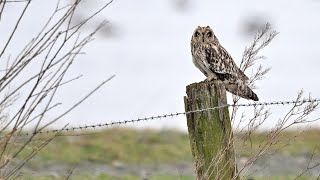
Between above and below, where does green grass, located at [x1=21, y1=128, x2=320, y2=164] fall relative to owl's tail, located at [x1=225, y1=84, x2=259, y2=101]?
below

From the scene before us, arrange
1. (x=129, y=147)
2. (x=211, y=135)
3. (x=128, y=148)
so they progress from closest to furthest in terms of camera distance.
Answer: (x=211, y=135)
(x=128, y=148)
(x=129, y=147)

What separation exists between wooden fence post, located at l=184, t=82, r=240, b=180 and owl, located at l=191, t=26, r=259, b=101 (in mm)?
1493

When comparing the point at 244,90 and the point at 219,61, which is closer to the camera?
the point at 244,90

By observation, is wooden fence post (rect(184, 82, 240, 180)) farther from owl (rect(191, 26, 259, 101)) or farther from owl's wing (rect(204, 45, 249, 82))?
owl's wing (rect(204, 45, 249, 82))

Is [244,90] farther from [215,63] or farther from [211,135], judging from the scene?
[211,135]

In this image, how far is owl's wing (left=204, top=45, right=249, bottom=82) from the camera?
407 inches

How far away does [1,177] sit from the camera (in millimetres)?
6988

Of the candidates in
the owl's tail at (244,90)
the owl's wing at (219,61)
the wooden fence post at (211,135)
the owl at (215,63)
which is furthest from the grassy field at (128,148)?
the wooden fence post at (211,135)

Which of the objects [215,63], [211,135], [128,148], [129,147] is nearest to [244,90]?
[215,63]

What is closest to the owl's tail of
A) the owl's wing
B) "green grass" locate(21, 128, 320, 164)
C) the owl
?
the owl

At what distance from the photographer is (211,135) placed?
7891 millimetres

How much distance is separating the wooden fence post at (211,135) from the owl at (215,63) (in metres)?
1.49

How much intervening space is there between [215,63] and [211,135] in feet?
8.95

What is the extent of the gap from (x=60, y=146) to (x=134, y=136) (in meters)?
2.42
